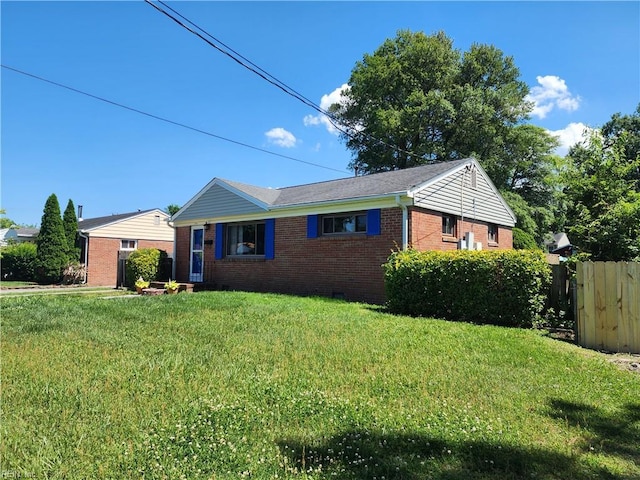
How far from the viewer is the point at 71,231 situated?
23.8 meters

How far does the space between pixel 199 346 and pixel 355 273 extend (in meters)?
6.88

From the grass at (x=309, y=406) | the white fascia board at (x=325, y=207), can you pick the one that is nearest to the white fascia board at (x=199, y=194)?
the white fascia board at (x=325, y=207)

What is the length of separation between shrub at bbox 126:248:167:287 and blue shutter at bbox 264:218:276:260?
6.05 meters

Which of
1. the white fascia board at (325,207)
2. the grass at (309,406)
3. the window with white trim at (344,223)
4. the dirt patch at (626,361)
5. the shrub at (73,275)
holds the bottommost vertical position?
the dirt patch at (626,361)

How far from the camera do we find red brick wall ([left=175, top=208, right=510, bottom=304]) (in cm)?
1130

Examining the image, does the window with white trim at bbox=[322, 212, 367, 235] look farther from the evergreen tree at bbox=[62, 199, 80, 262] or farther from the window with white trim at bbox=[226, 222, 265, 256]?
the evergreen tree at bbox=[62, 199, 80, 262]

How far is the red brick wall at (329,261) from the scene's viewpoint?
1130 centimetres

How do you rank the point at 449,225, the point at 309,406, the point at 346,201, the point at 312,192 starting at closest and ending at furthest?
the point at 309,406
the point at 346,201
the point at 449,225
the point at 312,192

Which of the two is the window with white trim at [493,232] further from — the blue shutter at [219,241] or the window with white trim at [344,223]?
the blue shutter at [219,241]

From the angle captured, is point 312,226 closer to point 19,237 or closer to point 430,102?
point 430,102

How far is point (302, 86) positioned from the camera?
11922mm

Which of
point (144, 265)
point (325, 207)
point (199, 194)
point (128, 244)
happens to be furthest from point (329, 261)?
point (128, 244)

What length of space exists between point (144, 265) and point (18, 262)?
14.7 meters

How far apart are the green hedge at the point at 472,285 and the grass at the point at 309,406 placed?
1.54m
